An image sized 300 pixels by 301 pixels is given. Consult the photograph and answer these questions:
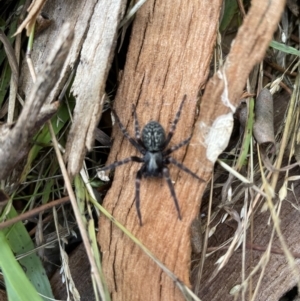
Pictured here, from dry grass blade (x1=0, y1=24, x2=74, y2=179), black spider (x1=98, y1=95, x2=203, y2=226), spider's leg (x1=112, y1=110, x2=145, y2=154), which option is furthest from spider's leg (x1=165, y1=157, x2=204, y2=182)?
dry grass blade (x1=0, y1=24, x2=74, y2=179)

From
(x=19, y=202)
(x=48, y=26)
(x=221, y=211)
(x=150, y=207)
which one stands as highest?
(x=48, y=26)

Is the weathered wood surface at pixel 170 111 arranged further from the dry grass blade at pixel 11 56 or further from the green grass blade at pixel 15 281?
the dry grass blade at pixel 11 56

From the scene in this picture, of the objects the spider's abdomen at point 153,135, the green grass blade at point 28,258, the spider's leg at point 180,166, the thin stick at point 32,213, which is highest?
the spider's abdomen at point 153,135

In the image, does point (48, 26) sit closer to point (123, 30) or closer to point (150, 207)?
point (123, 30)

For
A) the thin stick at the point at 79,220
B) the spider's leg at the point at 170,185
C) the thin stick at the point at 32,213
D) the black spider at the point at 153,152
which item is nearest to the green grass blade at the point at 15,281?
the thin stick at the point at 32,213

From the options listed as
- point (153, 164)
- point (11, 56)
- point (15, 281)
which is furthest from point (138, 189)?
point (11, 56)

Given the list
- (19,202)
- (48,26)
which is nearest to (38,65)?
(48,26)

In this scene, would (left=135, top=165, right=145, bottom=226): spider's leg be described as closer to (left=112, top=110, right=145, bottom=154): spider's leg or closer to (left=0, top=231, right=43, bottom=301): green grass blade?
(left=112, top=110, right=145, bottom=154): spider's leg
